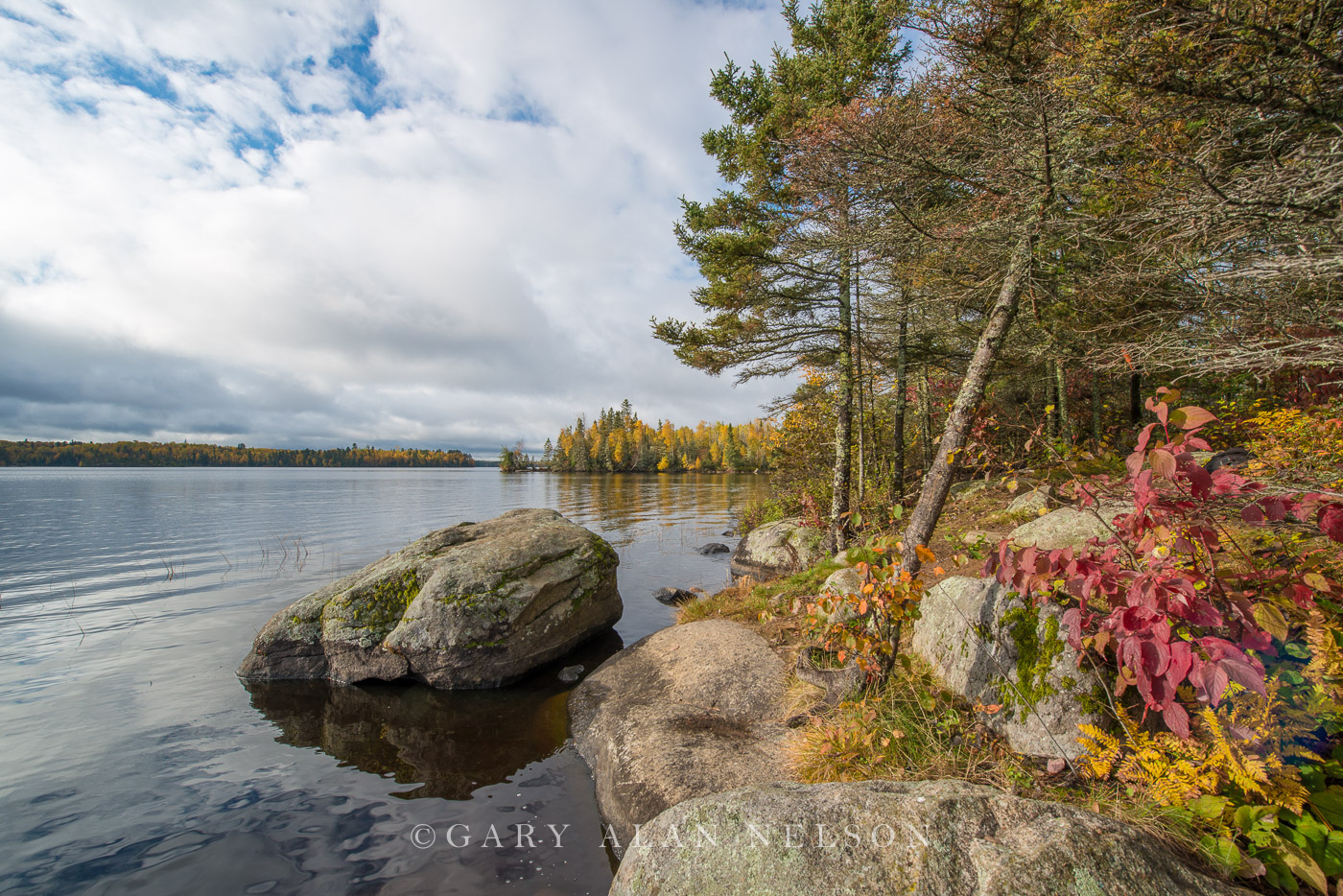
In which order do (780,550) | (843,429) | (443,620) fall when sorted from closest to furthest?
(443,620)
(843,429)
(780,550)

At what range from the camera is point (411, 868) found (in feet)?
13.6

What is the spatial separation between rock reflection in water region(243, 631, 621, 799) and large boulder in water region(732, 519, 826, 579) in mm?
6693

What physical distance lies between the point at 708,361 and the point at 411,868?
Result: 1059 centimetres

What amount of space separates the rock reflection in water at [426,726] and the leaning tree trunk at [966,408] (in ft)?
15.5

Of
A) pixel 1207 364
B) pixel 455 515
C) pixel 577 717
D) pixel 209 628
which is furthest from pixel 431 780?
pixel 455 515

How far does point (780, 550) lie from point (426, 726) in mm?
9157

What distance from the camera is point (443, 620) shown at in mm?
7477

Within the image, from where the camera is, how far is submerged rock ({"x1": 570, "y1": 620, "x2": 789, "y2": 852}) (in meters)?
4.40

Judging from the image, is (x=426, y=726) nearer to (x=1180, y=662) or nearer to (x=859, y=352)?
(x=1180, y=662)

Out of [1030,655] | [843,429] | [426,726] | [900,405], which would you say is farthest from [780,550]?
[1030,655]

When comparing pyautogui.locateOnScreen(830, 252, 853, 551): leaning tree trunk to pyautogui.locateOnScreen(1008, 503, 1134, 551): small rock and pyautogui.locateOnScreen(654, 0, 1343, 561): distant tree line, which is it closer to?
pyautogui.locateOnScreen(654, 0, 1343, 561): distant tree line

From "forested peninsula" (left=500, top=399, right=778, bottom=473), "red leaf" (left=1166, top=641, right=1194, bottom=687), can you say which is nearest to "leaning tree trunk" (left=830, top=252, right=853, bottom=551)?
"red leaf" (left=1166, top=641, right=1194, bottom=687)

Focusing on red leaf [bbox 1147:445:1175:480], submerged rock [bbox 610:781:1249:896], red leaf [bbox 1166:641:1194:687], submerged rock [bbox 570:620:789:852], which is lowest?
submerged rock [bbox 570:620:789:852]

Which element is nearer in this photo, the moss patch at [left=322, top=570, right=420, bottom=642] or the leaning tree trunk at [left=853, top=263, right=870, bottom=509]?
the moss patch at [left=322, top=570, right=420, bottom=642]
